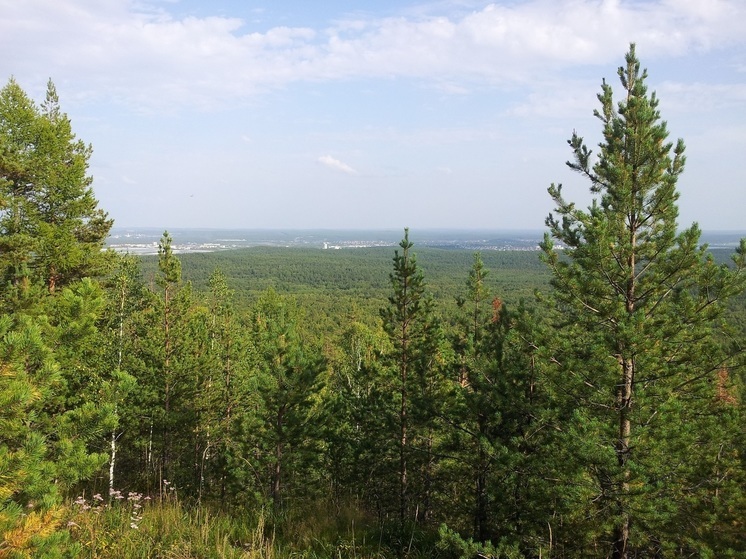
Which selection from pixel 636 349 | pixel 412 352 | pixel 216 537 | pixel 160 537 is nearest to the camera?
pixel 216 537

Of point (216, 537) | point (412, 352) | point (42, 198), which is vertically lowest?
point (216, 537)

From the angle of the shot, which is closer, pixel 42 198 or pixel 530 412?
pixel 530 412

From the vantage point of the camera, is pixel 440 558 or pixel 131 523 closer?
pixel 131 523

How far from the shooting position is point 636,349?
6.02 meters

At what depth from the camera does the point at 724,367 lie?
21.2ft

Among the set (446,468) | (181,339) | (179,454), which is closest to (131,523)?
(446,468)

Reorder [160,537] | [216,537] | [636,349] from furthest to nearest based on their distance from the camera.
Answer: [636,349]
[160,537]
[216,537]

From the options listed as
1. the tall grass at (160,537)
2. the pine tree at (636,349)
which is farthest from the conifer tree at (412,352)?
the tall grass at (160,537)

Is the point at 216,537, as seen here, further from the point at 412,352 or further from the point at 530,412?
the point at 412,352

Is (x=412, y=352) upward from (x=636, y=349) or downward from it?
downward

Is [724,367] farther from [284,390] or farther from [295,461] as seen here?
[295,461]

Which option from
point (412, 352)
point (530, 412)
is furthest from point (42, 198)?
point (530, 412)

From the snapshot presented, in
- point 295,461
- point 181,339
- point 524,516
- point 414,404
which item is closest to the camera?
point 524,516

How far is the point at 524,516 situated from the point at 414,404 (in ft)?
12.6
